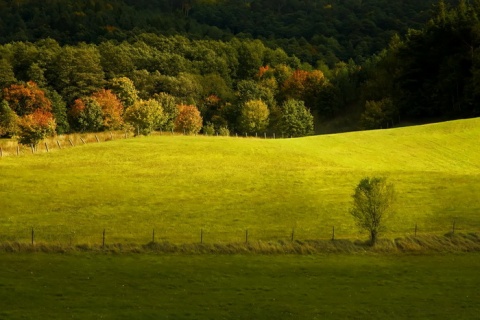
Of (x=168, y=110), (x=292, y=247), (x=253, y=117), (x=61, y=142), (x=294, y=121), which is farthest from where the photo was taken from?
(x=168, y=110)

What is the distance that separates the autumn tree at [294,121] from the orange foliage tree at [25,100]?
50.2 meters

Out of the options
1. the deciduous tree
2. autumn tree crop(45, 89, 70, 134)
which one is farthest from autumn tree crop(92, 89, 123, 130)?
autumn tree crop(45, 89, 70, 134)

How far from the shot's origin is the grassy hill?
52.6 metres

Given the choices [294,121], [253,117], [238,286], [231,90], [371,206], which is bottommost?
[238,286]

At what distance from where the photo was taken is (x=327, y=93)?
157125 mm

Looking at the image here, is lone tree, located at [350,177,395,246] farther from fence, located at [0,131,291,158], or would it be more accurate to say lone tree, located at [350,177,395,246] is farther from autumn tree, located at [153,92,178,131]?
autumn tree, located at [153,92,178,131]

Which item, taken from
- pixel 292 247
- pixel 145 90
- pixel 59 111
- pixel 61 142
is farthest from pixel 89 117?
pixel 292 247

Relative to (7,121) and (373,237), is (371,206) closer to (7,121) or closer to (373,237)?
(373,237)

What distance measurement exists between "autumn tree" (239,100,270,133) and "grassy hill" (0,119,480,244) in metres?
43.9

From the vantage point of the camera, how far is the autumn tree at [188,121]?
13750cm

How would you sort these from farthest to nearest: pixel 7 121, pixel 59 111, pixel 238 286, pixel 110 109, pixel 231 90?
pixel 231 90 < pixel 59 111 < pixel 110 109 < pixel 7 121 < pixel 238 286

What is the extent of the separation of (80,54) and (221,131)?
146ft

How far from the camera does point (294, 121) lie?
443 ft

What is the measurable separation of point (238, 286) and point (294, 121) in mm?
99901
